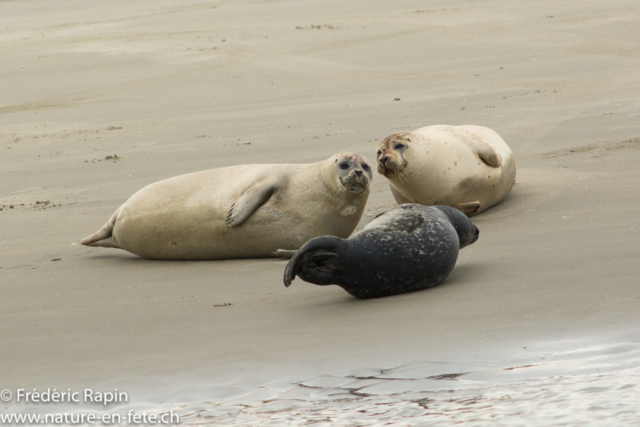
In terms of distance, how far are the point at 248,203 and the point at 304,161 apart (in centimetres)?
221

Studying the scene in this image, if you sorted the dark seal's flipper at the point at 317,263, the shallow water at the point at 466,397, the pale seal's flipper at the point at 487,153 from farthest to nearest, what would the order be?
the pale seal's flipper at the point at 487,153 → the dark seal's flipper at the point at 317,263 → the shallow water at the point at 466,397

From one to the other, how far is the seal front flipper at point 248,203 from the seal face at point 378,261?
3.86 feet

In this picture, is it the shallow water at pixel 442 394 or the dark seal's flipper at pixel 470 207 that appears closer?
the shallow water at pixel 442 394

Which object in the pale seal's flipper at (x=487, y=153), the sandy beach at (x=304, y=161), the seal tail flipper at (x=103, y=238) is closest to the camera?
the sandy beach at (x=304, y=161)

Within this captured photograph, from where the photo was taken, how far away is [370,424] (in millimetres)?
2699

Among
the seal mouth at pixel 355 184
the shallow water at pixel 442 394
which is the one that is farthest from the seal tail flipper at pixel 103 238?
the shallow water at pixel 442 394

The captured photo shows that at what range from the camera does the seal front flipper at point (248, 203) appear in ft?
17.1

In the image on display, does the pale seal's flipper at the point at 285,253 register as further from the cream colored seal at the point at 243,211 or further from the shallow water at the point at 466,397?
the shallow water at the point at 466,397

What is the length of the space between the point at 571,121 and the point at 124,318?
16.2 ft

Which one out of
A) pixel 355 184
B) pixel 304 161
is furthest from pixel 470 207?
pixel 304 161

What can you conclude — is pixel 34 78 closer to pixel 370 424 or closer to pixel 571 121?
pixel 571 121

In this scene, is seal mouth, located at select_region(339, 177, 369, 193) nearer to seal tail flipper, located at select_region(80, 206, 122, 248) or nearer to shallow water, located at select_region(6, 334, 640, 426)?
seal tail flipper, located at select_region(80, 206, 122, 248)

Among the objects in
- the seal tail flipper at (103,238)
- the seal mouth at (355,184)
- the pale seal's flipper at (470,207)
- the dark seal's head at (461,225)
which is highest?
the seal mouth at (355,184)

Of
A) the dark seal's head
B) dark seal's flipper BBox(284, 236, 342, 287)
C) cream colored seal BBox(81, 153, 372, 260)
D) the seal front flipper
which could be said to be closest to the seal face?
dark seal's flipper BBox(284, 236, 342, 287)
